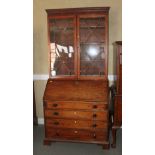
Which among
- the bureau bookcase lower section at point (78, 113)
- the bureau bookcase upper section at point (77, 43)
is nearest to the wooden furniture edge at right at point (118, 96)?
the bureau bookcase lower section at point (78, 113)

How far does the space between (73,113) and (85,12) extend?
1443 mm

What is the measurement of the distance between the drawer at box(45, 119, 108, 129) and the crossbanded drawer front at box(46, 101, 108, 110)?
19 centimetres

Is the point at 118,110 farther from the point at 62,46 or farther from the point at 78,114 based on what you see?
the point at 62,46

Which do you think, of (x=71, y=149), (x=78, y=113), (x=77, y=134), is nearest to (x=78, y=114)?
(x=78, y=113)

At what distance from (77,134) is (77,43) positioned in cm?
131

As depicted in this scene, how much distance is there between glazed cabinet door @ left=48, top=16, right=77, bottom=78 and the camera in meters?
2.95

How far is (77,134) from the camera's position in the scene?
9.05ft

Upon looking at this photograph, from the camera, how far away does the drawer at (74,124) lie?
2.68m

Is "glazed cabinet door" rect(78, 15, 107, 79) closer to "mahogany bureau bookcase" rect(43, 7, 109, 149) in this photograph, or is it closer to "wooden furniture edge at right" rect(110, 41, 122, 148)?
"mahogany bureau bookcase" rect(43, 7, 109, 149)

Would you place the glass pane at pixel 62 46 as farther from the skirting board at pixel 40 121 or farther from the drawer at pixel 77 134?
the skirting board at pixel 40 121
